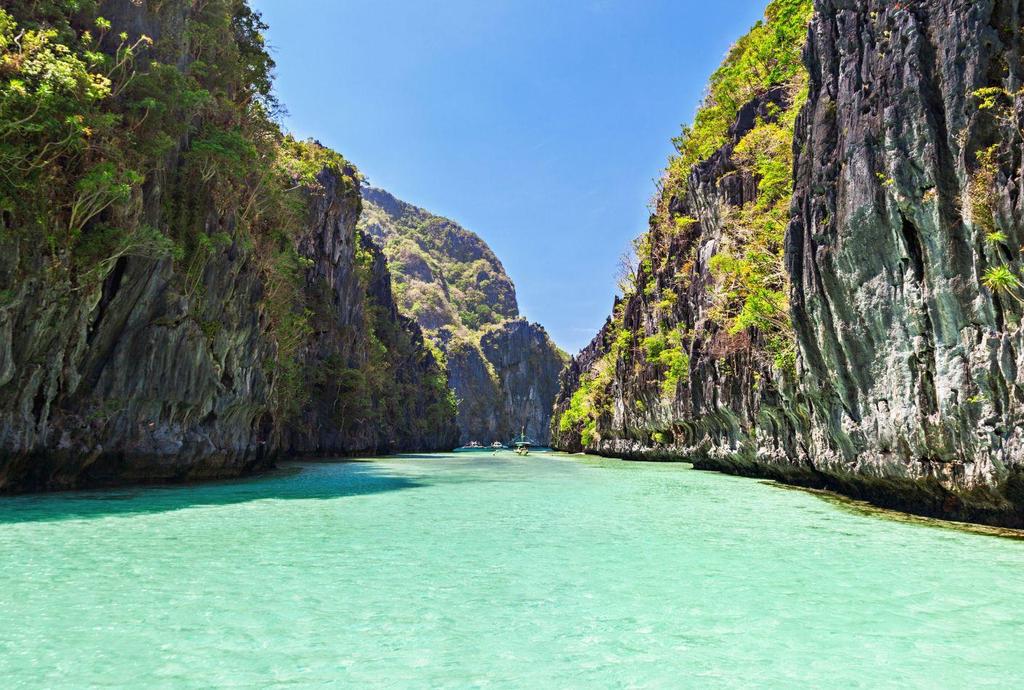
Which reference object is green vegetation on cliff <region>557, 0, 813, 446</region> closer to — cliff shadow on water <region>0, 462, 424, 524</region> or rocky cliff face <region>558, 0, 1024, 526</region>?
rocky cliff face <region>558, 0, 1024, 526</region>

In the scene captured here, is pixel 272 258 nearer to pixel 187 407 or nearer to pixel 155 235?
pixel 187 407

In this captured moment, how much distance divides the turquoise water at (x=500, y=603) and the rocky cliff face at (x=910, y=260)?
6.97 ft

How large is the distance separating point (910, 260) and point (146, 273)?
21.1 m

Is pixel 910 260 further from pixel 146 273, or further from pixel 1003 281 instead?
pixel 146 273

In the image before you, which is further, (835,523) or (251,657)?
(835,523)

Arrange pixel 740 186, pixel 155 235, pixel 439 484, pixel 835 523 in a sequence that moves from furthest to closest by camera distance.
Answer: pixel 740 186
pixel 439 484
pixel 155 235
pixel 835 523

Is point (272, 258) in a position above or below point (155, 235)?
above

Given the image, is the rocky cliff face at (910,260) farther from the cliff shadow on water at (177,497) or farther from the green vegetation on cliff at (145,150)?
the green vegetation on cliff at (145,150)

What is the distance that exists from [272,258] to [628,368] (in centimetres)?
3334

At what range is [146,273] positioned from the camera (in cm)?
1853

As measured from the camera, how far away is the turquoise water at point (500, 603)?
4848mm

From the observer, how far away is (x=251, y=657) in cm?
500

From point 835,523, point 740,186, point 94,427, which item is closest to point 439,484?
point 94,427

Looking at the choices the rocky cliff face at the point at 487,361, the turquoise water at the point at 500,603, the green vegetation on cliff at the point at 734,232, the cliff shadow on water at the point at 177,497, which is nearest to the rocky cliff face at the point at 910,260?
the turquoise water at the point at 500,603
